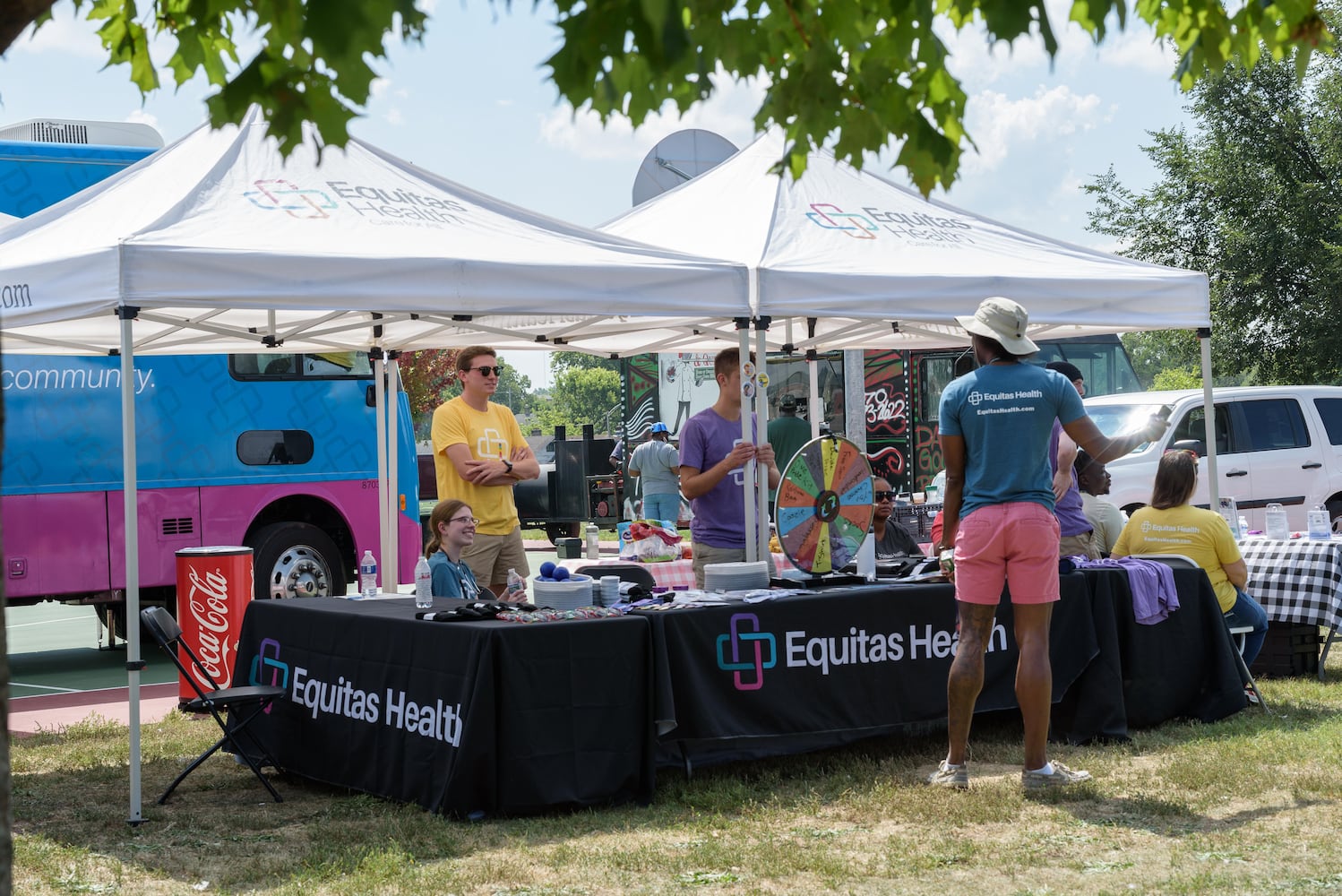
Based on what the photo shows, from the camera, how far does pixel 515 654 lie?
5.29 m

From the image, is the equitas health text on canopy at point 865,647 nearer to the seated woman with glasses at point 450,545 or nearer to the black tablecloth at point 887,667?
the black tablecloth at point 887,667

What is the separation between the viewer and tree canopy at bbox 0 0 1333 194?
2516 mm

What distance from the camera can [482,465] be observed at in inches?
287

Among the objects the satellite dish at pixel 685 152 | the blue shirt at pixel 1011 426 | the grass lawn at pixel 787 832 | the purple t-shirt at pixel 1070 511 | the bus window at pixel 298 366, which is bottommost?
the grass lawn at pixel 787 832

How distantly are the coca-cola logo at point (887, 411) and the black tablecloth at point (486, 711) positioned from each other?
11292 millimetres

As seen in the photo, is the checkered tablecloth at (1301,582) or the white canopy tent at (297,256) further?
the checkered tablecloth at (1301,582)

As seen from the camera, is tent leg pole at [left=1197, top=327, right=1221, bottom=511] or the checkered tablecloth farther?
the checkered tablecloth

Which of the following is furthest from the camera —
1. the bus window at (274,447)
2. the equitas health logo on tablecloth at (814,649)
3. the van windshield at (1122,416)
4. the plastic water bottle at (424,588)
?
the van windshield at (1122,416)

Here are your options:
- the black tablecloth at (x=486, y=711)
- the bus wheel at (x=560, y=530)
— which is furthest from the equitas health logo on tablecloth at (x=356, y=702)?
the bus wheel at (x=560, y=530)

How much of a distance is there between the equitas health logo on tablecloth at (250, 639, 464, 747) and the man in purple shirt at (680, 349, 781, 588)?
6.10 feet

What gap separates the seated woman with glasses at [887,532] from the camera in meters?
7.93

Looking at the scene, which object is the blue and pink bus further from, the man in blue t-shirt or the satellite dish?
the satellite dish

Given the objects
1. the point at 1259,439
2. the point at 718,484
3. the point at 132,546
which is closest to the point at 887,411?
the point at 1259,439

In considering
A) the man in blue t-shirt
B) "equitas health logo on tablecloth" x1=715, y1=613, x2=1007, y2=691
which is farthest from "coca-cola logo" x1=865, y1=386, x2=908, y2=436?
the man in blue t-shirt
